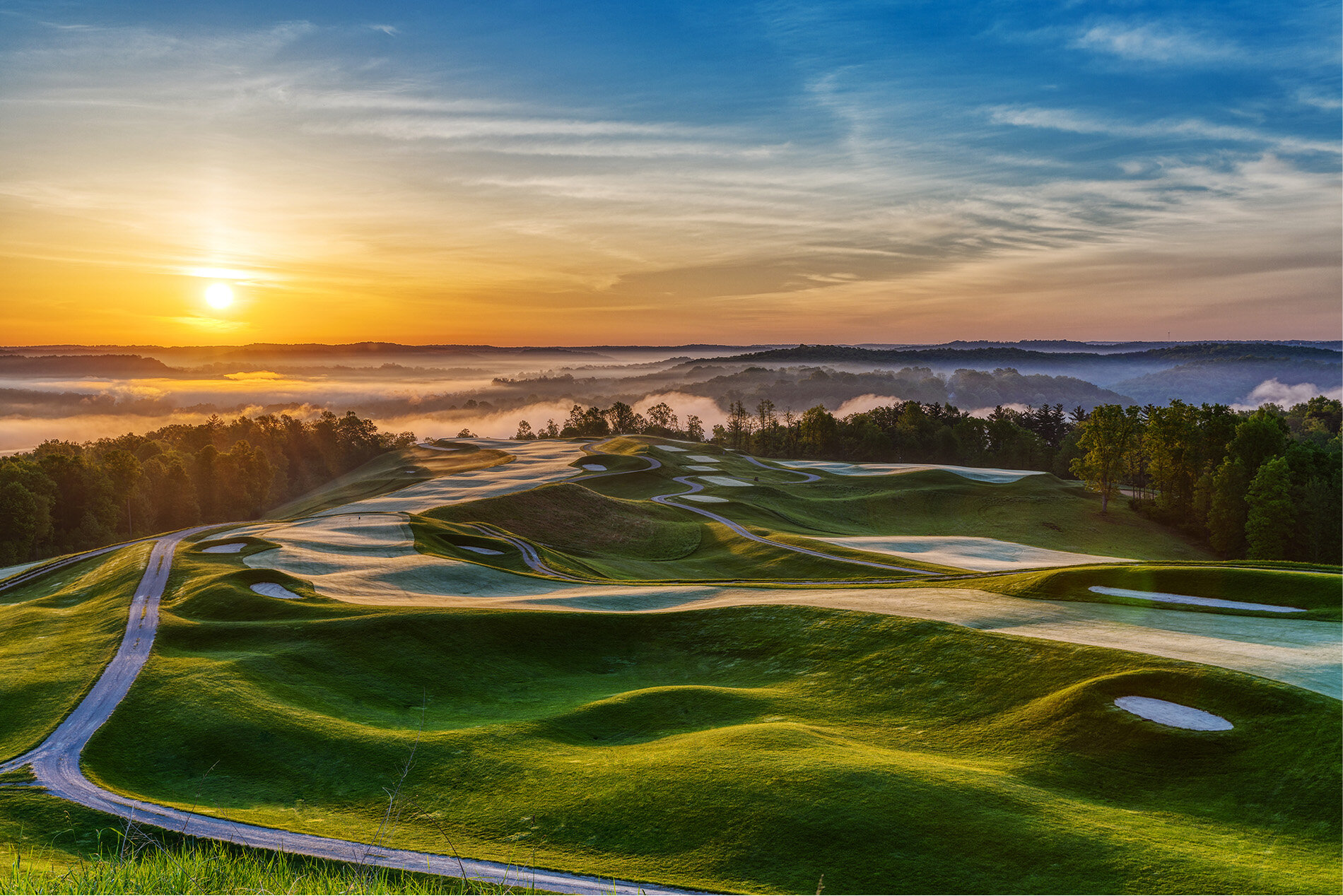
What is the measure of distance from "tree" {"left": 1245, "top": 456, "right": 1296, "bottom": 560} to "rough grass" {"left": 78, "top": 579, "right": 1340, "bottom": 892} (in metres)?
Result: 76.2

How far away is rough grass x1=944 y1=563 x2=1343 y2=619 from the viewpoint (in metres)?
33.1

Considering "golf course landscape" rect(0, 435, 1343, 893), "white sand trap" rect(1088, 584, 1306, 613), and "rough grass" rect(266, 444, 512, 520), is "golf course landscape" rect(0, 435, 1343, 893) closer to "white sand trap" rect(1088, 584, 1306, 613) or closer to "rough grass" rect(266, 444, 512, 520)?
"white sand trap" rect(1088, 584, 1306, 613)

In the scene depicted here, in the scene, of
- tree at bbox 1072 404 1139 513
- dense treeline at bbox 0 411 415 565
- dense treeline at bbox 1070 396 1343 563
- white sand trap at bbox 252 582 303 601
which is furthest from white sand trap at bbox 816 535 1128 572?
dense treeline at bbox 0 411 415 565

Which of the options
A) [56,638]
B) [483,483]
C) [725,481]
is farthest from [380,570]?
[725,481]

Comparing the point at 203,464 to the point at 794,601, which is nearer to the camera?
the point at 794,601

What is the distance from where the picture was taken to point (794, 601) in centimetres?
4128

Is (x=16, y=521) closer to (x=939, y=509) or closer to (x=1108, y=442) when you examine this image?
(x=939, y=509)

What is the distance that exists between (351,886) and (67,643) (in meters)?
38.7

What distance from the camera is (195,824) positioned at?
779 inches

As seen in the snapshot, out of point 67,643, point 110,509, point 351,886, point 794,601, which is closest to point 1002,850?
point 351,886

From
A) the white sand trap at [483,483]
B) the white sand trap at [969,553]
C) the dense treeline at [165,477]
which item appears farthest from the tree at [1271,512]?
the dense treeline at [165,477]

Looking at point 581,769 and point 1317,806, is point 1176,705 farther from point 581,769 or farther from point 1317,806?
point 581,769

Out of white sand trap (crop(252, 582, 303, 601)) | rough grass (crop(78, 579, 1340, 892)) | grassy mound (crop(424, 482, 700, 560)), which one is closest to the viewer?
rough grass (crop(78, 579, 1340, 892))

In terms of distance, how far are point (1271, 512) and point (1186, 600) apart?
6713cm
